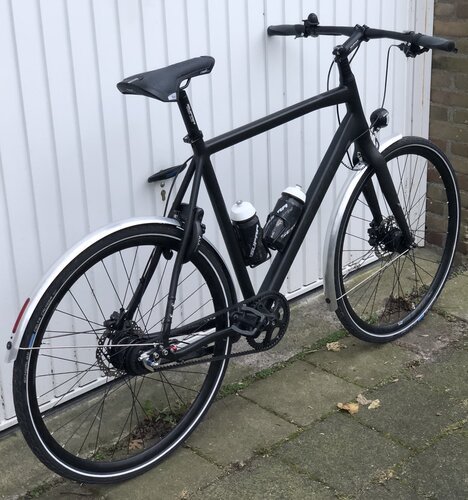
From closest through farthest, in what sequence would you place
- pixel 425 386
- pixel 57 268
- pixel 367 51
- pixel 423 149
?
pixel 57 268 < pixel 425 386 < pixel 423 149 < pixel 367 51

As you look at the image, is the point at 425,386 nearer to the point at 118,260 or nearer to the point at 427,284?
the point at 427,284

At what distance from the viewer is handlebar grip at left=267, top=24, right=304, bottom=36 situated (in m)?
3.60

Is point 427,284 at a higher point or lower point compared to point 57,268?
lower

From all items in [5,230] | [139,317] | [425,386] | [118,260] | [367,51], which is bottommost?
[425,386]

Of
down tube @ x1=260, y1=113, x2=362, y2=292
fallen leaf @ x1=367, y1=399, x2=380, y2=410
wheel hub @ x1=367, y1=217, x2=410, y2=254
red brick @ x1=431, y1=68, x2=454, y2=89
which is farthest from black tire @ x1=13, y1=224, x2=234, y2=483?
red brick @ x1=431, y1=68, x2=454, y2=89

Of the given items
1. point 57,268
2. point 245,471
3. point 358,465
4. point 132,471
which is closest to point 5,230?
point 57,268

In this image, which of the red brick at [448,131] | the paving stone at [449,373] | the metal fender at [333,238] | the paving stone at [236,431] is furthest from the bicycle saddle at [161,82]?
the red brick at [448,131]

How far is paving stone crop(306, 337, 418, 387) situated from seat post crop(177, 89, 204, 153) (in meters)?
1.25

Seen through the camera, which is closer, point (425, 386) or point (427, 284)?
point (425, 386)

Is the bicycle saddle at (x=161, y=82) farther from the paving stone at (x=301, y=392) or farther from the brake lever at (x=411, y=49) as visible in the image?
the paving stone at (x=301, y=392)

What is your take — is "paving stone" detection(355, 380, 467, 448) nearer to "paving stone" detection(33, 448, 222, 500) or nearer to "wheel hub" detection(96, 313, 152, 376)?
"paving stone" detection(33, 448, 222, 500)

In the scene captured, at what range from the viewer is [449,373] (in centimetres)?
→ 369

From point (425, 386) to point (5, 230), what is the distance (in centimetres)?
177

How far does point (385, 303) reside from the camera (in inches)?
168
